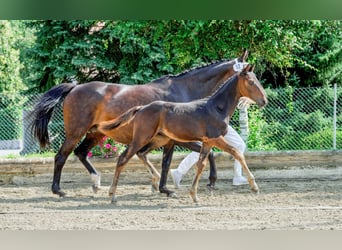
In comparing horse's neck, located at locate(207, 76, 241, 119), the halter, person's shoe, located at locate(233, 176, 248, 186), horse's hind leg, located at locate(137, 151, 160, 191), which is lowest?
person's shoe, located at locate(233, 176, 248, 186)

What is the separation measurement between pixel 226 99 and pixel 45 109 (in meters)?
2.83

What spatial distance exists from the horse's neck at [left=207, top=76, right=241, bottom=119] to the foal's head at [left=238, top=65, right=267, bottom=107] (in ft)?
0.21

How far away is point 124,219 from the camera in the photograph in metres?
5.99

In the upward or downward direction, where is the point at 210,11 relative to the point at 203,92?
upward

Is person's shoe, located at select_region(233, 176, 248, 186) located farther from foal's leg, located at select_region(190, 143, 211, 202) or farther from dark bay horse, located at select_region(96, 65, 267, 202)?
foal's leg, located at select_region(190, 143, 211, 202)

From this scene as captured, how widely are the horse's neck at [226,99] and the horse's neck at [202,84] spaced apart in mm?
1158

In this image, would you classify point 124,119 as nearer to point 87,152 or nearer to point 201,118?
point 201,118

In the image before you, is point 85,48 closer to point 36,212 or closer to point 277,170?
point 277,170

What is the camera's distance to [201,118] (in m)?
7.34

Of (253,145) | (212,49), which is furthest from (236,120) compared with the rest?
(212,49)

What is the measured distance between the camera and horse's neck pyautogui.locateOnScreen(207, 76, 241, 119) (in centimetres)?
742

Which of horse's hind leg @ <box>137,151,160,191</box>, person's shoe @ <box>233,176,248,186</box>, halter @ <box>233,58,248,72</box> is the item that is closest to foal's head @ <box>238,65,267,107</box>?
halter @ <box>233,58,248,72</box>

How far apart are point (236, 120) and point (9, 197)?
637 centimetres

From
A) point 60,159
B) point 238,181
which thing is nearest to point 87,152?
point 60,159
